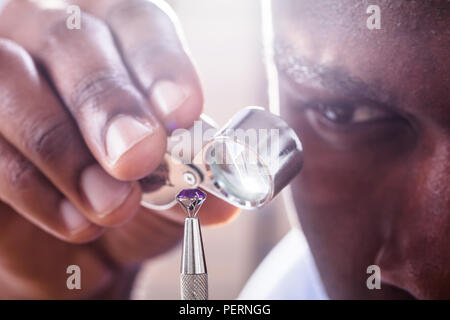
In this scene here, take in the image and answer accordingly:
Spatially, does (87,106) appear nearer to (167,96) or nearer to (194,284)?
(167,96)

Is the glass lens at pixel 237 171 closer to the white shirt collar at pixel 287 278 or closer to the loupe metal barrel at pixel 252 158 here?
the loupe metal barrel at pixel 252 158

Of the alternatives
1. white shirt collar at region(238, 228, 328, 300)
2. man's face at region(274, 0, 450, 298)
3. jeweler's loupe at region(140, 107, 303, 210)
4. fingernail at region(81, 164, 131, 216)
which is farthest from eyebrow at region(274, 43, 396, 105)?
white shirt collar at region(238, 228, 328, 300)

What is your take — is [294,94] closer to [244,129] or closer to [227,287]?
[244,129]

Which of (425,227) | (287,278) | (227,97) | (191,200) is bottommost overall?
(287,278)

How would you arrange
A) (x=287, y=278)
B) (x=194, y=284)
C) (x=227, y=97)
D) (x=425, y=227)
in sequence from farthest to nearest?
1. (x=227, y=97)
2. (x=287, y=278)
3. (x=425, y=227)
4. (x=194, y=284)

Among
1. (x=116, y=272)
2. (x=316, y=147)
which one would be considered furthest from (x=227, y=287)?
(x=316, y=147)

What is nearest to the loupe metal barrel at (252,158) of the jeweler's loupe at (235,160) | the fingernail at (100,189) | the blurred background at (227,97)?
the jeweler's loupe at (235,160)

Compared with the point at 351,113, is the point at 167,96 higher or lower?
higher

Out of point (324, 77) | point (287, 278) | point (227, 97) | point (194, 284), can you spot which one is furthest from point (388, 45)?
point (227, 97)
